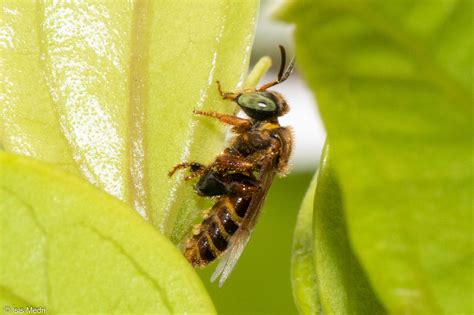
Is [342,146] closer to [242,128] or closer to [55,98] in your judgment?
[55,98]

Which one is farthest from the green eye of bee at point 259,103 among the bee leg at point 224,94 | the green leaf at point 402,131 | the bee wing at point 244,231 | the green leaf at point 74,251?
the green leaf at point 402,131

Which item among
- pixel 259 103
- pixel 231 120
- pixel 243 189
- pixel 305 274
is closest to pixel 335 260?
pixel 305 274

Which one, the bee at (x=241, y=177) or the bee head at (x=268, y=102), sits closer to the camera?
the bee at (x=241, y=177)

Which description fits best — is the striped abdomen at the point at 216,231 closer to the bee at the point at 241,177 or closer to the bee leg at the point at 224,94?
the bee at the point at 241,177

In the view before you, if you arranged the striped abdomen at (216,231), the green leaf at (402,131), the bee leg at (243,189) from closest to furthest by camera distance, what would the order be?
1. the green leaf at (402,131)
2. the striped abdomen at (216,231)
3. the bee leg at (243,189)

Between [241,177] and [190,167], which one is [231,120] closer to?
[241,177]

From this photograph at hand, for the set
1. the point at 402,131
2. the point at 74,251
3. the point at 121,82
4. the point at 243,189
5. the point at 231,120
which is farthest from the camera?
the point at 243,189
